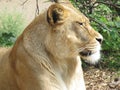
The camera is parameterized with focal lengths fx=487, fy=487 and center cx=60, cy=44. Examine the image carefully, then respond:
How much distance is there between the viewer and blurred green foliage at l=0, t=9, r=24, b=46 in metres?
7.60

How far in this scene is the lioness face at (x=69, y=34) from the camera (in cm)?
401

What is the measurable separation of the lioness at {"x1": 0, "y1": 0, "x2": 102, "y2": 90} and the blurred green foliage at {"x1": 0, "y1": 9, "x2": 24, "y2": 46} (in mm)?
3017

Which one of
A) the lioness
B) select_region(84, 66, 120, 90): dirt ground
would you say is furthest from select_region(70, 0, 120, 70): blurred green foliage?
the lioness

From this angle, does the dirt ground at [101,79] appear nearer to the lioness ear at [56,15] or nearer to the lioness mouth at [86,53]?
the lioness mouth at [86,53]

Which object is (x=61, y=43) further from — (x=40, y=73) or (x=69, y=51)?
(x=40, y=73)

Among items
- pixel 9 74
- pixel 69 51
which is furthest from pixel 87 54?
pixel 9 74

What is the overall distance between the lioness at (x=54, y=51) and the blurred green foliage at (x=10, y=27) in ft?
9.90

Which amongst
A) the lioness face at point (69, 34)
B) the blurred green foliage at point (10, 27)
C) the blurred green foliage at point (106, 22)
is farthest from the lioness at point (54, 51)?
the blurred green foliage at point (10, 27)

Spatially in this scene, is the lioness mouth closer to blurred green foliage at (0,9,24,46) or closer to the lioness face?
the lioness face

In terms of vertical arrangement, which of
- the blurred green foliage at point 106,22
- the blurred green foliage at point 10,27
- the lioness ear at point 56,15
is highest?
the lioness ear at point 56,15

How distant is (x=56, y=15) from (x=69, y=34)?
19 cm

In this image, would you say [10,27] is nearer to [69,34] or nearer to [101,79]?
[101,79]

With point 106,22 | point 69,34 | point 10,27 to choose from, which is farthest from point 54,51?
point 10,27

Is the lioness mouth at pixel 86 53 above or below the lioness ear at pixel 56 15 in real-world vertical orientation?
below
